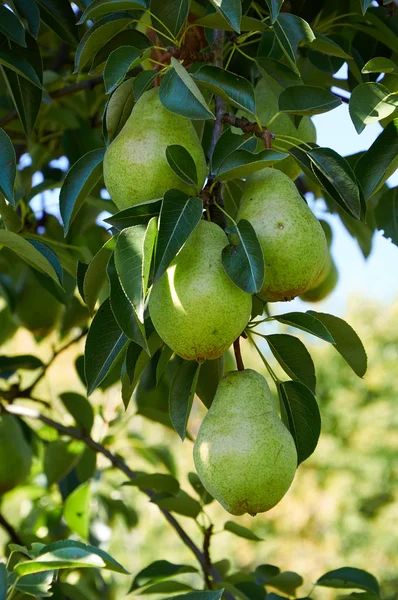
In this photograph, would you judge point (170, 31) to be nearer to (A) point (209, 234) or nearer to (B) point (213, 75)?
(B) point (213, 75)

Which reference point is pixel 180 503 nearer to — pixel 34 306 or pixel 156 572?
pixel 156 572

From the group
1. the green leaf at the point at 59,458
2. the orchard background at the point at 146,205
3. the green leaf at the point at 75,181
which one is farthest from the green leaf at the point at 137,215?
the green leaf at the point at 59,458

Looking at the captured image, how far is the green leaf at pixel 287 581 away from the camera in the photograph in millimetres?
1328

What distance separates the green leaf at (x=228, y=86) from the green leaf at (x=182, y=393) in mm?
286

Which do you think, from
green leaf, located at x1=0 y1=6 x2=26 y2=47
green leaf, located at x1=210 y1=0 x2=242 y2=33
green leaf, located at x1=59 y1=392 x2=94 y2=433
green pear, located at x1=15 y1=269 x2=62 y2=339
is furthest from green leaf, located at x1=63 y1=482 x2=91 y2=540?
green leaf, located at x1=210 y1=0 x2=242 y2=33

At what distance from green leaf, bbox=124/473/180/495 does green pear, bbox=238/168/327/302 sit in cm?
66

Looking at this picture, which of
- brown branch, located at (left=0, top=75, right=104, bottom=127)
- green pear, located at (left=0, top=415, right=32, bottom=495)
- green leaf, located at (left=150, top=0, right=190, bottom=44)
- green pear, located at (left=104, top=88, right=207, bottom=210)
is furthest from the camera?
green pear, located at (left=0, top=415, right=32, bottom=495)

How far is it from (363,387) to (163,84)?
6.12 m

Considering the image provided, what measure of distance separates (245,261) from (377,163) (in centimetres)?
25

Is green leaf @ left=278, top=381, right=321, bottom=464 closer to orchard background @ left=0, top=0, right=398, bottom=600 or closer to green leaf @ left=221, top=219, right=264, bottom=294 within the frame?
orchard background @ left=0, top=0, right=398, bottom=600

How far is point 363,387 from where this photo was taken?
6621 mm

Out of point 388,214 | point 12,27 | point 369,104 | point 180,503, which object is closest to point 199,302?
point 369,104

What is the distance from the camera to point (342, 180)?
78 centimetres

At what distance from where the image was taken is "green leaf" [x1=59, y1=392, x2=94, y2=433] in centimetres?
163
